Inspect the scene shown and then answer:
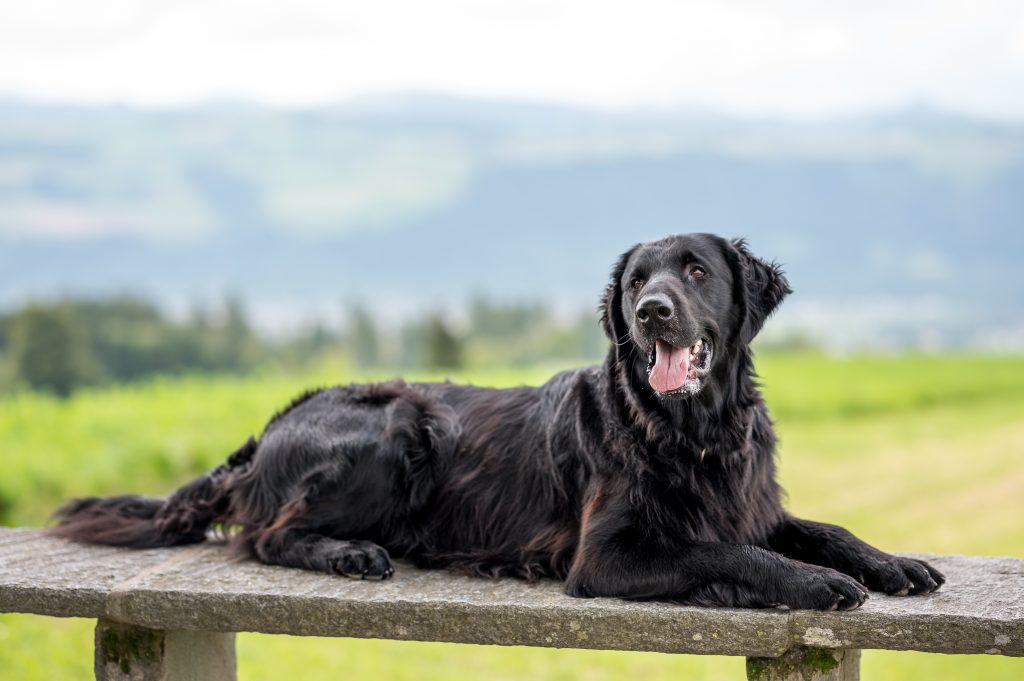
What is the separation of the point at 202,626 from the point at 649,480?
1.65 metres

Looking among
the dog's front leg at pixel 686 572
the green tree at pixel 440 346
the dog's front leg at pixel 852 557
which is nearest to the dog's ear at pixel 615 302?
the dog's front leg at pixel 686 572

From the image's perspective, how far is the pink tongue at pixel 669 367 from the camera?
3344 mm

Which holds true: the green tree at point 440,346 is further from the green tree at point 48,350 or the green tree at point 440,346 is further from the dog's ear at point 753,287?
the dog's ear at point 753,287

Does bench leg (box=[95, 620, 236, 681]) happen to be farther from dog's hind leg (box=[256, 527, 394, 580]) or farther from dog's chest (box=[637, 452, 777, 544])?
dog's chest (box=[637, 452, 777, 544])

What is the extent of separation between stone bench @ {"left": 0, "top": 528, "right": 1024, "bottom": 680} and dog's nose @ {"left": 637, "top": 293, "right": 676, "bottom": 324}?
90cm

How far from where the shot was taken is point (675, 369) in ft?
11.0

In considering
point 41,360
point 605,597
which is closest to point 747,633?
point 605,597

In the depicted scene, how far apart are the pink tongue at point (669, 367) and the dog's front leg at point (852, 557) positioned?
2.58 feet

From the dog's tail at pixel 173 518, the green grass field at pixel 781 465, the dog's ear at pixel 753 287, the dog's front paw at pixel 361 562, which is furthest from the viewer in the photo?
the green grass field at pixel 781 465

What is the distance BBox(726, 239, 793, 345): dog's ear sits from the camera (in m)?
3.60

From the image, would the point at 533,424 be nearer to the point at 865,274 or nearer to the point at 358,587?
the point at 358,587

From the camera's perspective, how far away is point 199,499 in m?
4.58

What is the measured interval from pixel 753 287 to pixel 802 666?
49.7 inches

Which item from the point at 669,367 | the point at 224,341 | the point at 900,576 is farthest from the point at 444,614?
the point at 224,341
